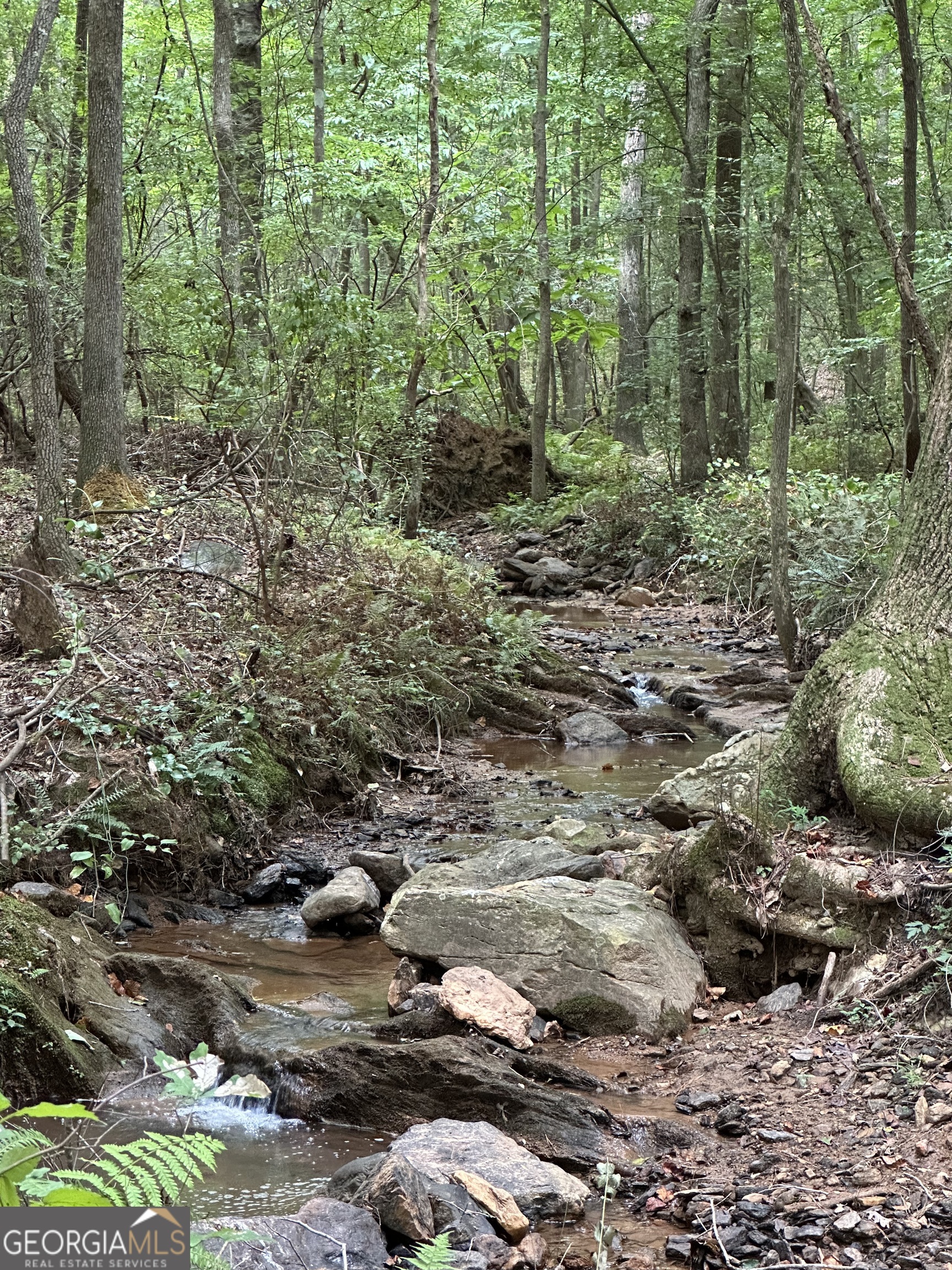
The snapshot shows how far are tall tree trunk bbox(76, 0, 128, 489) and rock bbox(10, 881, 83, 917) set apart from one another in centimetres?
730

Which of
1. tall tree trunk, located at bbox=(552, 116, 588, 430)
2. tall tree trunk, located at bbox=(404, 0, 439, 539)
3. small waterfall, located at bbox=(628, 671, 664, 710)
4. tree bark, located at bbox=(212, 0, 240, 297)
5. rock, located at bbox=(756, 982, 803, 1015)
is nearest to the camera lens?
rock, located at bbox=(756, 982, 803, 1015)

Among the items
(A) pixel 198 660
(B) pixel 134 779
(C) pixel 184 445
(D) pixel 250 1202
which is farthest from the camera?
(C) pixel 184 445

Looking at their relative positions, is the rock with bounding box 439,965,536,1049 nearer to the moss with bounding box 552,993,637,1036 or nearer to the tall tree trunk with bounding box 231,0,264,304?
the moss with bounding box 552,993,637,1036

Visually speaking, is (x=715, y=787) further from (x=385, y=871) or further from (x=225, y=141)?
(x=225, y=141)

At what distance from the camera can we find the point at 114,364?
1223cm

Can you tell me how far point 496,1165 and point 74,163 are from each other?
1493 cm

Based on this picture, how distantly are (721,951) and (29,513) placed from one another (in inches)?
380

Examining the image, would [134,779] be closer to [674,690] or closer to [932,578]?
[932,578]

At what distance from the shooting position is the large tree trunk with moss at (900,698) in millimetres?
5090

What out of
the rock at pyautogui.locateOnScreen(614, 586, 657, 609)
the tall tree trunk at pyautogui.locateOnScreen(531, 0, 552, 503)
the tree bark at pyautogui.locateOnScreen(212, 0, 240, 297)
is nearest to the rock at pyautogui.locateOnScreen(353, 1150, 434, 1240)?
the tree bark at pyautogui.locateOnScreen(212, 0, 240, 297)

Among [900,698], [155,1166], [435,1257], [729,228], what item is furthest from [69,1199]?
[729,228]

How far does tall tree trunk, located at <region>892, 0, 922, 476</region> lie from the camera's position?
1039cm

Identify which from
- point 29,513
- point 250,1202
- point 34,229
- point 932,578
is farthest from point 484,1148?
point 29,513

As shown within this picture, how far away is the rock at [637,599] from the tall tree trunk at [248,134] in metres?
6.81
